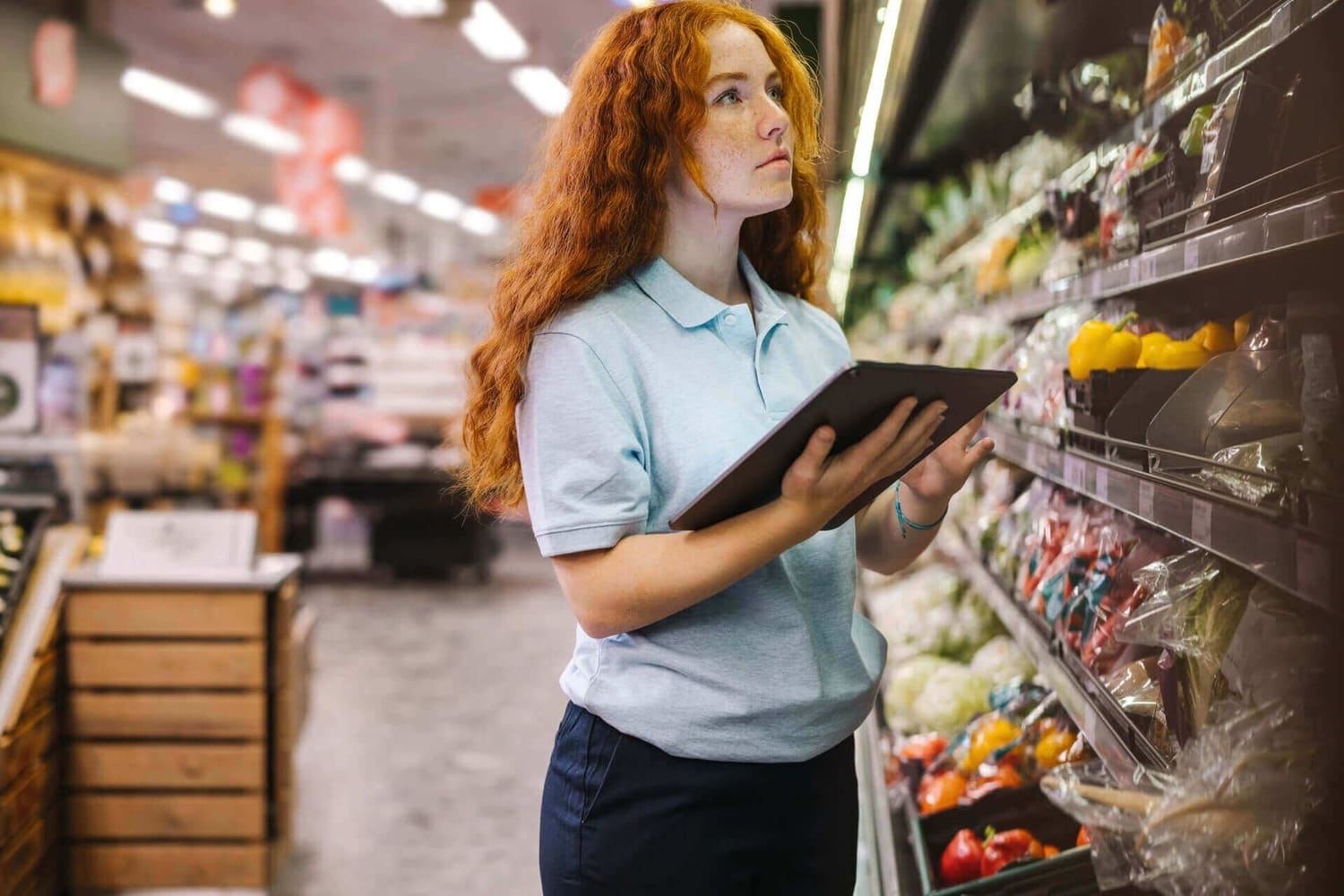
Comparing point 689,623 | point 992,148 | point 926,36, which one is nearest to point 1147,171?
point 689,623

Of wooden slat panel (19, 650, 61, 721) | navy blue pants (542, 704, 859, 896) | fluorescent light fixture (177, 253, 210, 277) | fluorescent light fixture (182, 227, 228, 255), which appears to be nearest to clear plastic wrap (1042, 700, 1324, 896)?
navy blue pants (542, 704, 859, 896)

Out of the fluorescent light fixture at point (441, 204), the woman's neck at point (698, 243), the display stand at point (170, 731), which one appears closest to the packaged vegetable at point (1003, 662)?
the woman's neck at point (698, 243)

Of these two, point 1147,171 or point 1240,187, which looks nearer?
point 1240,187

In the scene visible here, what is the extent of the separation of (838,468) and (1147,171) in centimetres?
78

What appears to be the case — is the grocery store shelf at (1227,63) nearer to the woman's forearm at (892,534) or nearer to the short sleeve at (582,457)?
the woman's forearm at (892,534)

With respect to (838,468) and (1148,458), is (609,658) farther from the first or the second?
(1148,458)

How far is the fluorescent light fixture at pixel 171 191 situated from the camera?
1677cm

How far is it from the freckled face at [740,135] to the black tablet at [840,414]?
0.36 meters

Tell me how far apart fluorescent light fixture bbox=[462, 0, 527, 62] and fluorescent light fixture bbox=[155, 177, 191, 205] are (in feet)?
36.2

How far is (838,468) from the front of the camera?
1203mm

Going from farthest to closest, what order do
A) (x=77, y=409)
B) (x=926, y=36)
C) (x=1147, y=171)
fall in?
(x=77, y=409) → (x=926, y=36) → (x=1147, y=171)

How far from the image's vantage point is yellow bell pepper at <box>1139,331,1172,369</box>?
1.66 m

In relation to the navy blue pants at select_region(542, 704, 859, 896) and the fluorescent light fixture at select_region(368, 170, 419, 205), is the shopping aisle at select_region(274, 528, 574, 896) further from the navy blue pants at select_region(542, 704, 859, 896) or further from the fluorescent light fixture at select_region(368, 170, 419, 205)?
the fluorescent light fixture at select_region(368, 170, 419, 205)

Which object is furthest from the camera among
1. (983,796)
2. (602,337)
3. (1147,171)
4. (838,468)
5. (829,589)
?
(983,796)
